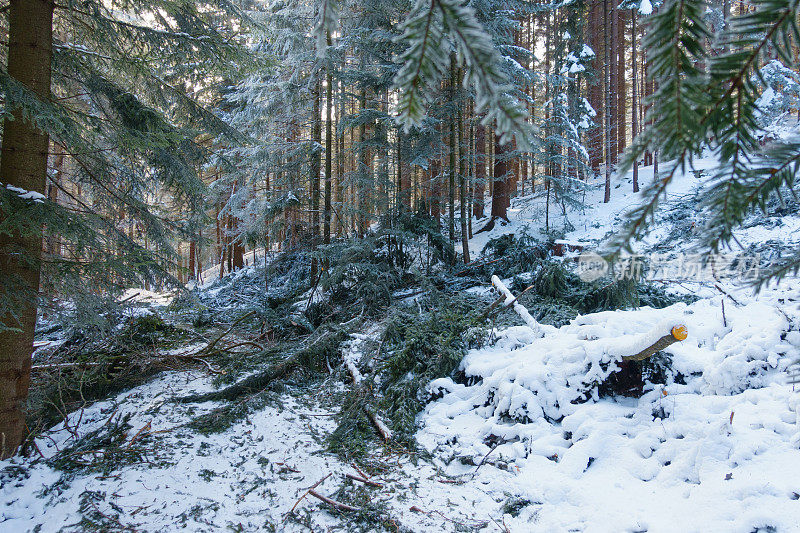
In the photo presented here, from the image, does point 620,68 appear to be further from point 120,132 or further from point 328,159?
point 120,132

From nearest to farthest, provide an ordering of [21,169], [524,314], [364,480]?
[364,480] → [21,169] → [524,314]

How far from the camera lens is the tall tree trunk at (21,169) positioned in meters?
3.09

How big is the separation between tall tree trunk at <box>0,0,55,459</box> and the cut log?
4.99 meters

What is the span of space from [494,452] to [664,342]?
1.67 metres

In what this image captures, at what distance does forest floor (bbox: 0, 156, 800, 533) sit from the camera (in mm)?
2480

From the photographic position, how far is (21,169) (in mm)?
3107

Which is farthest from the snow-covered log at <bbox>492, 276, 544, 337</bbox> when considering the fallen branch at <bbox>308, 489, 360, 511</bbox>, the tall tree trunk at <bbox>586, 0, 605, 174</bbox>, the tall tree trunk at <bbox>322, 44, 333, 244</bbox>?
the tall tree trunk at <bbox>586, 0, 605, 174</bbox>

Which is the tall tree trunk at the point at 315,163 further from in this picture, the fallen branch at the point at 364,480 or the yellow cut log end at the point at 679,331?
the yellow cut log end at the point at 679,331

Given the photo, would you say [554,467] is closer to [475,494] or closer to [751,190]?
[475,494]

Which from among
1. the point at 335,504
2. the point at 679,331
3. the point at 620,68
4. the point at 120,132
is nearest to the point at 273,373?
the point at 335,504

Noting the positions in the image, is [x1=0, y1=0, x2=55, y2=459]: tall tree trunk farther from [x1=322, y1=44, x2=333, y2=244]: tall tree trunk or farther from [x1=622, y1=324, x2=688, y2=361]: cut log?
[x1=322, y1=44, x2=333, y2=244]: tall tree trunk

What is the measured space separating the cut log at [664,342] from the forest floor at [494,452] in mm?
82

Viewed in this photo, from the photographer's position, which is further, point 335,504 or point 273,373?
point 273,373

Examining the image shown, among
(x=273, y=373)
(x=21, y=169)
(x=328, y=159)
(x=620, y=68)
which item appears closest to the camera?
(x=21, y=169)
